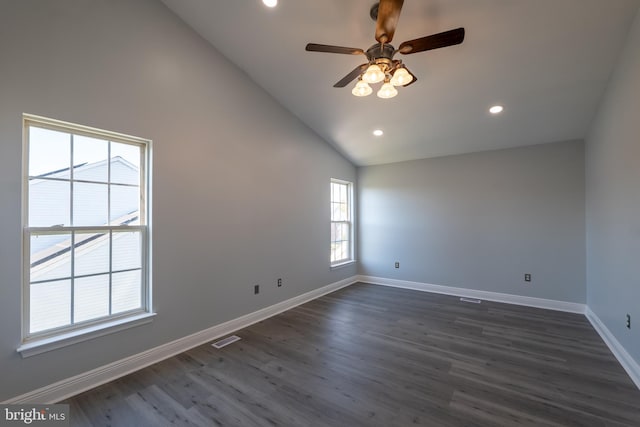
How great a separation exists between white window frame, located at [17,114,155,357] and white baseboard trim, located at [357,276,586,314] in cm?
413

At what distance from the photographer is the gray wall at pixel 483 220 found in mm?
4086

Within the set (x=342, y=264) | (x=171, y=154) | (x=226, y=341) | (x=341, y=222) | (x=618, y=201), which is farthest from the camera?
(x=341, y=222)

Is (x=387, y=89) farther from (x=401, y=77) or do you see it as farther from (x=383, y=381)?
(x=383, y=381)

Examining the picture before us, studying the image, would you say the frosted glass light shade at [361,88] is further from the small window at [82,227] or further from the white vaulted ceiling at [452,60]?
the small window at [82,227]

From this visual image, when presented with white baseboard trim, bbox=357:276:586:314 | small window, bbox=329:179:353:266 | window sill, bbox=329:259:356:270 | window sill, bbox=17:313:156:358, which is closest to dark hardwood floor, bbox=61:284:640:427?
window sill, bbox=17:313:156:358

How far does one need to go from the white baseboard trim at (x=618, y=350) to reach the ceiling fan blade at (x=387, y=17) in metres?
3.22

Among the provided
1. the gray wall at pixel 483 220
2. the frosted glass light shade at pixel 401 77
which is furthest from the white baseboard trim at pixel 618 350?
the frosted glass light shade at pixel 401 77

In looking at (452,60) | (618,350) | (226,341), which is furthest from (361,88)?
(618,350)

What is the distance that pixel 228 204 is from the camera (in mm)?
3334

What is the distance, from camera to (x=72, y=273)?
7.32 ft

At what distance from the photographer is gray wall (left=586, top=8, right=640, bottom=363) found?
89.6 inches

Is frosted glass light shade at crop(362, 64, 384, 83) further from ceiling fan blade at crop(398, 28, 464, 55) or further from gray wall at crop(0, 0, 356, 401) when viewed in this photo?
gray wall at crop(0, 0, 356, 401)

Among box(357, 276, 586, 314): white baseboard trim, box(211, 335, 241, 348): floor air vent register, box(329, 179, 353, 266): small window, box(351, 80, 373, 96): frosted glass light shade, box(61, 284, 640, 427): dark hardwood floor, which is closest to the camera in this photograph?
box(61, 284, 640, 427): dark hardwood floor

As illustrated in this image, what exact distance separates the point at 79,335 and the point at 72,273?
1.58 ft
